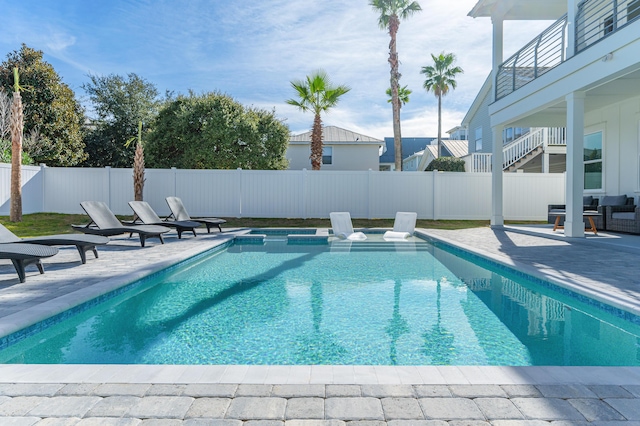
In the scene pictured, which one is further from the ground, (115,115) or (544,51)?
(115,115)

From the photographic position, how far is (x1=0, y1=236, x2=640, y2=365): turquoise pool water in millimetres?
3348

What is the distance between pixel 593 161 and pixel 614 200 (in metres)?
2.25

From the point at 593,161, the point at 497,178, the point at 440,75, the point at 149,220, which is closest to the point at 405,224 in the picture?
the point at 497,178

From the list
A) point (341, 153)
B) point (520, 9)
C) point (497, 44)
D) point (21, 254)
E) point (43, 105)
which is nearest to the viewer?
point (21, 254)

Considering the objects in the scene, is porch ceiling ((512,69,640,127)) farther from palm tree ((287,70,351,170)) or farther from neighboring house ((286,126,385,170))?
neighboring house ((286,126,385,170))

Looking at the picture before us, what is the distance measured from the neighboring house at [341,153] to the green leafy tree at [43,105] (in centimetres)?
1147

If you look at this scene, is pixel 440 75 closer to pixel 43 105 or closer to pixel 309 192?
pixel 309 192

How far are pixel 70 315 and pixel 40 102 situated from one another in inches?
723

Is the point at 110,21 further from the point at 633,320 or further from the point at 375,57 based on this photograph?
the point at 633,320

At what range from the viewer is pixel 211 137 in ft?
58.9

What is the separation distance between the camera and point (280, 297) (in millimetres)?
5266

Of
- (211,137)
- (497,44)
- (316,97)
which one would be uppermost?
(497,44)

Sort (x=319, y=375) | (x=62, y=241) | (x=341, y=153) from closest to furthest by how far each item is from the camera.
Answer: (x=319, y=375)
(x=62, y=241)
(x=341, y=153)

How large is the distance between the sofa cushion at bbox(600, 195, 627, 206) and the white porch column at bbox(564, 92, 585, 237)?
8.97 ft
